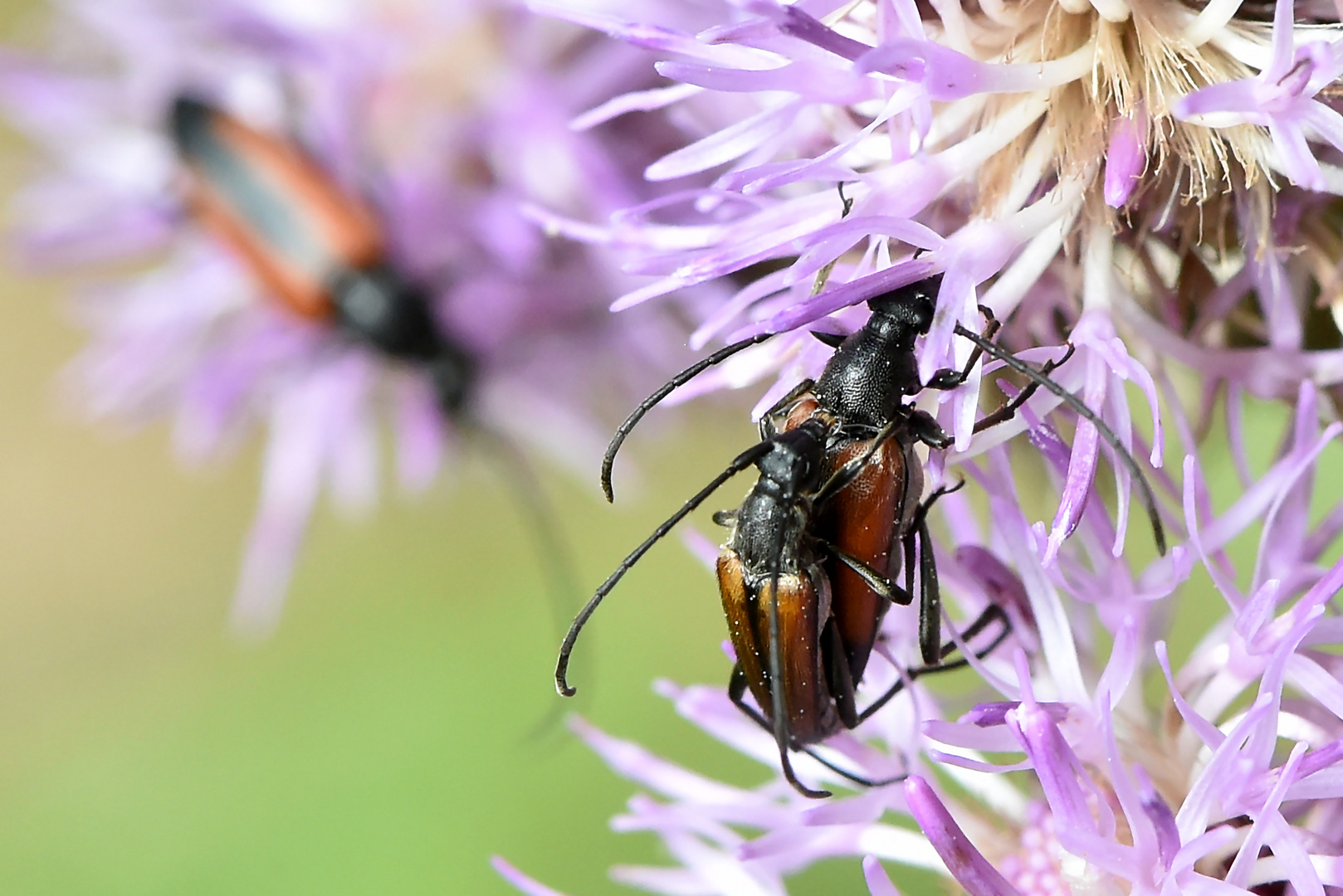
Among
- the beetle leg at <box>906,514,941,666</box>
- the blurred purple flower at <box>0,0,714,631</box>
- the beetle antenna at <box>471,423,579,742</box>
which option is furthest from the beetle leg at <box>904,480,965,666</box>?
the beetle antenna at <box>471,423,579,742</box>

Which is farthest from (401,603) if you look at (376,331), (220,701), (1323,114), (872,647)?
(1323,114)

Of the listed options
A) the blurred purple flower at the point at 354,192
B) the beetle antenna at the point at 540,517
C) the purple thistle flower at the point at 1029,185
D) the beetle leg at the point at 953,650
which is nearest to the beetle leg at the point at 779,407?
the purple thistle flower at the point at 1029,185

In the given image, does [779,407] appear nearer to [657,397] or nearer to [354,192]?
[657,397]

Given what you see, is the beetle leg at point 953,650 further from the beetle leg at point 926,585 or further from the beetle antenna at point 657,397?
the beetle antenna at point 657,397

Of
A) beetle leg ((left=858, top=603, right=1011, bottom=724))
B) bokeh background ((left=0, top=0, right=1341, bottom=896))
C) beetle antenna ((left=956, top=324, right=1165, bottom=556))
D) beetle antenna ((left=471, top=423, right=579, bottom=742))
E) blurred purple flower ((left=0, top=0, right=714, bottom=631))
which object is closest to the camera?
beetle antenna ((left=956, top=324, right=1165, bottom=556))

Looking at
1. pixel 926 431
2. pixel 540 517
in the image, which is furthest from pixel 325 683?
pixel 926 431

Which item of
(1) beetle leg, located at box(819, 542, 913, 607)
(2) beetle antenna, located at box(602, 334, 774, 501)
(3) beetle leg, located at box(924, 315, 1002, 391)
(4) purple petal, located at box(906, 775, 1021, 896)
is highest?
(3) beetle leg, located at box(924, 315, 1002, 391)

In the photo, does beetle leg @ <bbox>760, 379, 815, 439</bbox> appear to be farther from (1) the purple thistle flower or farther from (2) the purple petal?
(2) the purple petal

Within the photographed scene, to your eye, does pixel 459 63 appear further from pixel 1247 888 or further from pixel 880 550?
pixel 1247 888
